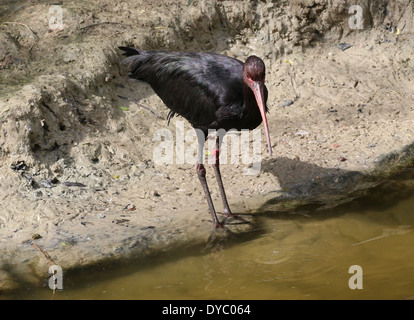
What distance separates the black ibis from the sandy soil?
61 centimetres

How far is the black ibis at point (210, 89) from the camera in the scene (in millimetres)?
5297

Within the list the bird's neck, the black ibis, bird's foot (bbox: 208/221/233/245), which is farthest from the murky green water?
the bird's neck

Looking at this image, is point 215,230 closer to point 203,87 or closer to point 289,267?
point 289,267

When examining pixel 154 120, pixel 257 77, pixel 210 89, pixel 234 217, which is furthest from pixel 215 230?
pixel 154 120

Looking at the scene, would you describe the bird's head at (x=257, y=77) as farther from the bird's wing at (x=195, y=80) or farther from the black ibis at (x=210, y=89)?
the bird's wing at (x=195, y=80)

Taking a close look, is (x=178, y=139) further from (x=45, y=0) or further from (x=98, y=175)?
(x=45, y=0)

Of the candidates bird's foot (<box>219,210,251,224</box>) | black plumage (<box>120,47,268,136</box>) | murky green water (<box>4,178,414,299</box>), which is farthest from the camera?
bird's foot (<box>219,210,251,224</box>)

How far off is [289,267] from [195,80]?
1.90m

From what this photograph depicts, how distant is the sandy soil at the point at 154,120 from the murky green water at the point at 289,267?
0.63 feet

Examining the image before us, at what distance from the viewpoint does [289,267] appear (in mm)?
4918

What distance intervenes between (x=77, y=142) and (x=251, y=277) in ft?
7.72

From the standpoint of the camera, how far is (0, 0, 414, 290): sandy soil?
528 centimetres

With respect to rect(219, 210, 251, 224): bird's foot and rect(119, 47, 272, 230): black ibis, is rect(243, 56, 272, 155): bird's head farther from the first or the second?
rect(219, 210, 251, 224): bird's foot
